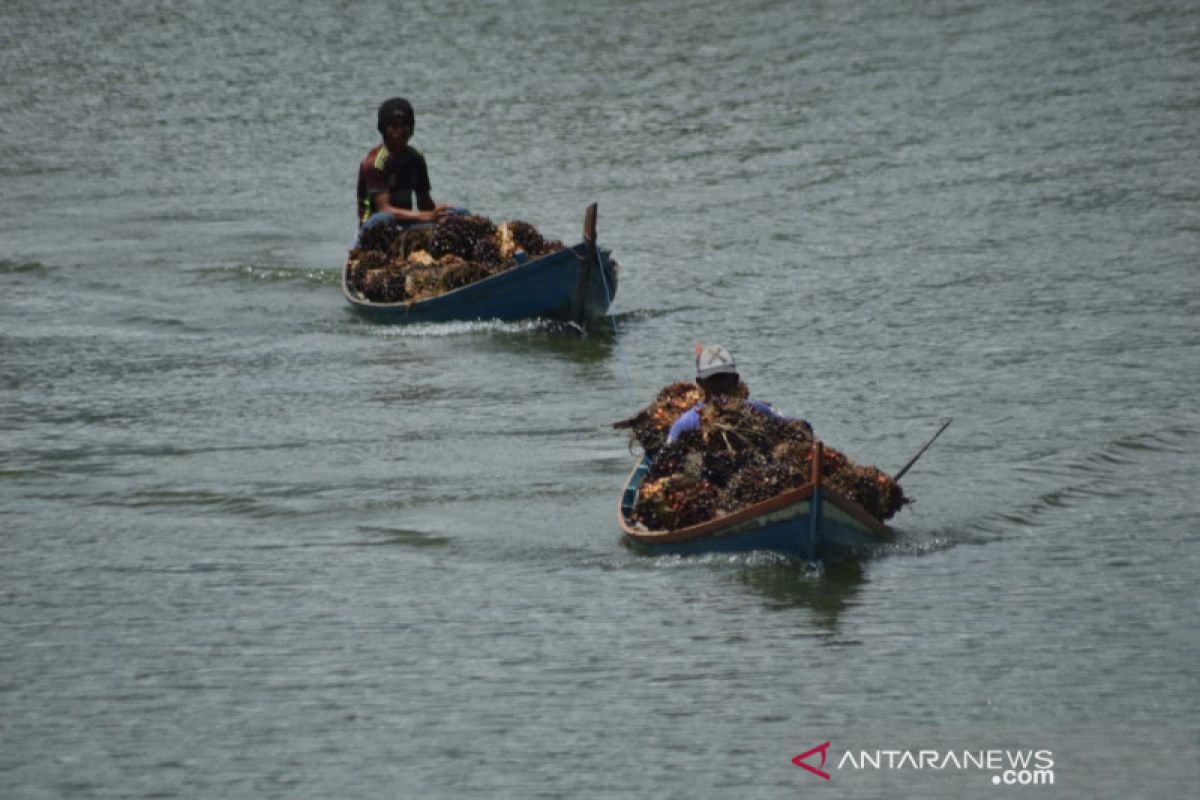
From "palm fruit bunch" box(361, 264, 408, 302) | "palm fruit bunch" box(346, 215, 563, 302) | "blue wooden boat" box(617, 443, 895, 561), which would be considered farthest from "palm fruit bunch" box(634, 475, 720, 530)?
"palm fruit bunch" box(361, 264, 408, 302)

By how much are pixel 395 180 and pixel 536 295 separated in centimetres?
219

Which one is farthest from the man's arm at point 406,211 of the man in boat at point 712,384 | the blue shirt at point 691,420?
the blue shirt at point 691,420

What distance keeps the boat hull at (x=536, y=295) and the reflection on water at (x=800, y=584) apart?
24.9 feet

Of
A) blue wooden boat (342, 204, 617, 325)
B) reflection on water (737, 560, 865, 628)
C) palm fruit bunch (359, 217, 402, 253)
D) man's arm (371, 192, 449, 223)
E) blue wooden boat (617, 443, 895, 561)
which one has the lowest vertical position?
reflection on water (737, 560, 865, 628)

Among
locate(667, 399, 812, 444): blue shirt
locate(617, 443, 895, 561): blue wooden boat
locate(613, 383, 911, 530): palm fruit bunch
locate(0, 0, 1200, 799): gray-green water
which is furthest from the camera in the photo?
locate(667, 399, 812, 444): blue shirt

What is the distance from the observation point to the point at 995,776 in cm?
1095

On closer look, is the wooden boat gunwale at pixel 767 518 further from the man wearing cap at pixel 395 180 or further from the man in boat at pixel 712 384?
the man wearing cap at pixel 395 180

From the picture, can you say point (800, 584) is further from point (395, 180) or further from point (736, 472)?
point (395, 180)

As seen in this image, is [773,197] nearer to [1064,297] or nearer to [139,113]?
[1064,297]

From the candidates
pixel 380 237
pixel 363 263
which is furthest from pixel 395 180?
pixel 363 263

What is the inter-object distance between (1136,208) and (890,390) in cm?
903

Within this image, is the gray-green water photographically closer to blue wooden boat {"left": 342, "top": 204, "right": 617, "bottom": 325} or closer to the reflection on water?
the reflection on water

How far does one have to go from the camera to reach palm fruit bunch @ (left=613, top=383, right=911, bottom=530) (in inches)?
540

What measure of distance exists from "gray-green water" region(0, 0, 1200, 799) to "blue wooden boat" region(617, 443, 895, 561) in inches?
8.8
